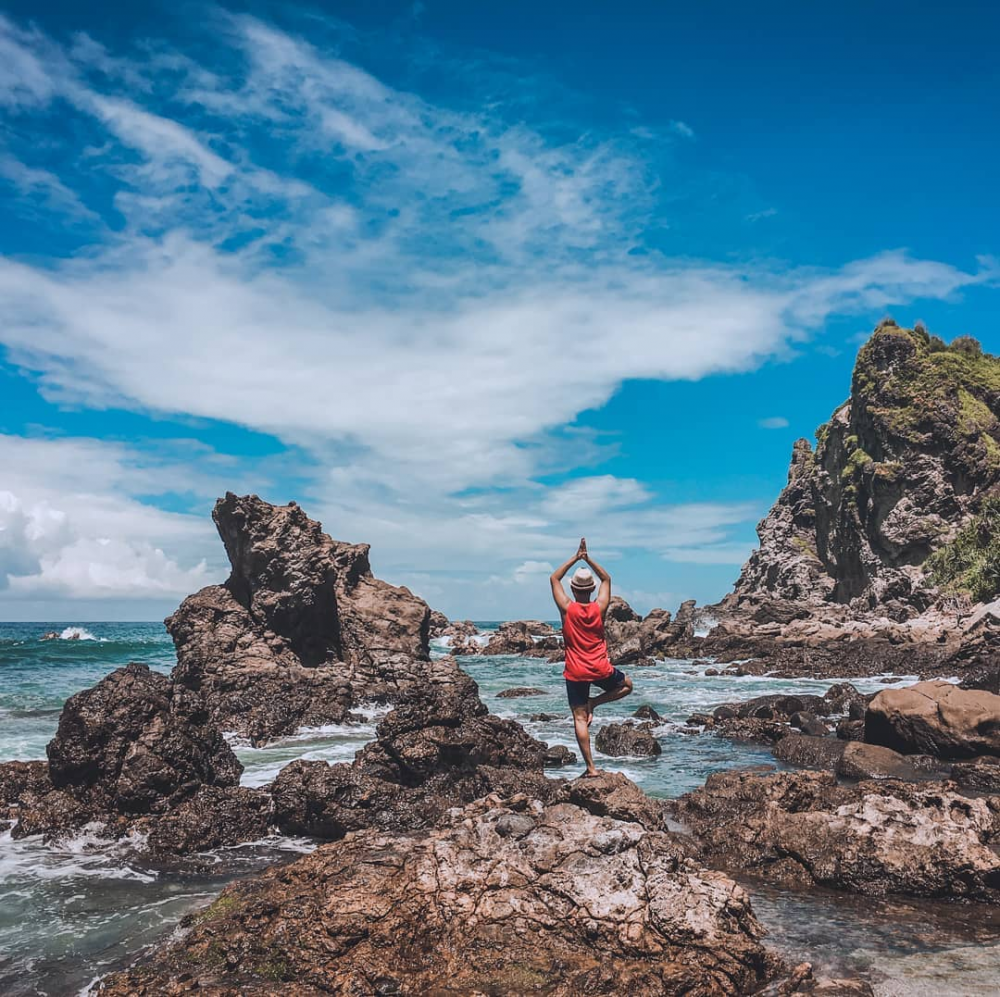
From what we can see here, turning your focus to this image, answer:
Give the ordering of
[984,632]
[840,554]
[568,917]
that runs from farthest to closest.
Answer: [840,554] → [984,632] → [568,917]

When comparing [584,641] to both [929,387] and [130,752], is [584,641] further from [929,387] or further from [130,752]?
[929,387]

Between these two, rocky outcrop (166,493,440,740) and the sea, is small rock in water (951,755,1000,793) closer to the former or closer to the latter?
the sea

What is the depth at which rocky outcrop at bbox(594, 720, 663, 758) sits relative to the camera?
18.5 m

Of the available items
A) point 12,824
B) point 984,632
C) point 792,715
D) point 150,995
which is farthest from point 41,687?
point 984,632

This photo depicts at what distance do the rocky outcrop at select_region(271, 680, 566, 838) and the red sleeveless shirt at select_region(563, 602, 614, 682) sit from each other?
4.33 meters

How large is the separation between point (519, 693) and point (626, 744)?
1858 cm

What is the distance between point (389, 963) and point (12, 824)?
955 centimetres

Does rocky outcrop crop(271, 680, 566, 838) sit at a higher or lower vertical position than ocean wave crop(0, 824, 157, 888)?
higher

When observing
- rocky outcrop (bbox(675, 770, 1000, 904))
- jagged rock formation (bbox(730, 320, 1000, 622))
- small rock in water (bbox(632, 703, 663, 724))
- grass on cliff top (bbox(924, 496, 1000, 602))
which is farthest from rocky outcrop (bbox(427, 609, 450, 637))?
rocky outcrop (bbox(675, 770, 1000, 904))

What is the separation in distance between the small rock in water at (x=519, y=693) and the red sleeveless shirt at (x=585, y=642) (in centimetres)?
2759

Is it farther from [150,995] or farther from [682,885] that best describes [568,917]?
[150,995]

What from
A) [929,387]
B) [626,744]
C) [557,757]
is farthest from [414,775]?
[929,387]

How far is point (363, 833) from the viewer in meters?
7.97

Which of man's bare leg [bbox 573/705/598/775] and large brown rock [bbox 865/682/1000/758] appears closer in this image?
man's bare leg [bbox 573/705/598/775]
